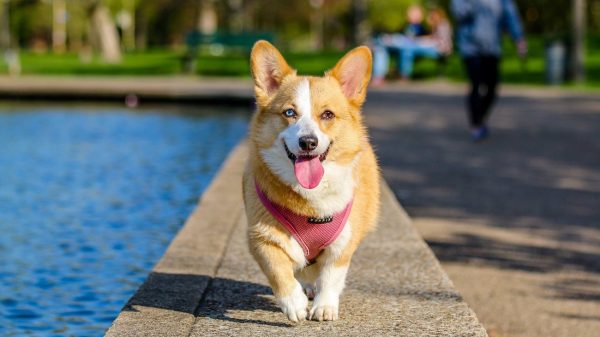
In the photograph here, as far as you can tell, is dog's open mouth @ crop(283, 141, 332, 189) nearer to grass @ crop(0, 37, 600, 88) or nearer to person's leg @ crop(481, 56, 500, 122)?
person's leg @ crop(481, 56, 500, 122)

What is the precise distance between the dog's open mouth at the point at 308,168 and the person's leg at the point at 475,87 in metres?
9.53

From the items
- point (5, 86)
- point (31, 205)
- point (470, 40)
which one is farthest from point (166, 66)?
point (31, 205)

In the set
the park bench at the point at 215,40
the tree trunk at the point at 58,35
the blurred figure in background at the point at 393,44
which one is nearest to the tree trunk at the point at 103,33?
the park bench at the point at 215,40

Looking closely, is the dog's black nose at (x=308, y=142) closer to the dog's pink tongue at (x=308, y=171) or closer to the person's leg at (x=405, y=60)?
the dog's pink tongue at (x=308, y=171)

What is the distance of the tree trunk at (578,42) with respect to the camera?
2452cm

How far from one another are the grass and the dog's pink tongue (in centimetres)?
2112

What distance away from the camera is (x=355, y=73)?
5062mm

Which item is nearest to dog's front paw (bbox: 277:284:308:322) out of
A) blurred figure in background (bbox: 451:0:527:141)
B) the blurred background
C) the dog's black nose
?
the dog's black nose

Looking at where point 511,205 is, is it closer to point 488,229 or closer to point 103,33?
point 488,229

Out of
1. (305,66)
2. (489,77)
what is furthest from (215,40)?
(489,77)

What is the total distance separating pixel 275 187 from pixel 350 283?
110 centimetres

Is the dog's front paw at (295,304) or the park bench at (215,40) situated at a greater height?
the dog's front paw at (295,304)

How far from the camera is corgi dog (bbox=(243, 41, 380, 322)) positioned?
4785 mm

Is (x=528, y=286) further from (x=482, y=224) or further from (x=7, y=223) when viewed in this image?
(x=7, y=223)
